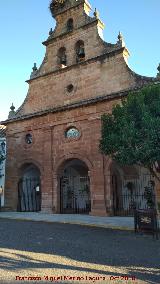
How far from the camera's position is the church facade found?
18.0 metres

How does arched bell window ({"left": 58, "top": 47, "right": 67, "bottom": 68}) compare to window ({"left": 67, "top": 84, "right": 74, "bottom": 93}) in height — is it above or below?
above

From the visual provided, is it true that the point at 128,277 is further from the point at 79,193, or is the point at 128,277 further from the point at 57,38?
the point at 57,38

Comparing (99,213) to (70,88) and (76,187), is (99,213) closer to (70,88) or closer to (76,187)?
(76,187)

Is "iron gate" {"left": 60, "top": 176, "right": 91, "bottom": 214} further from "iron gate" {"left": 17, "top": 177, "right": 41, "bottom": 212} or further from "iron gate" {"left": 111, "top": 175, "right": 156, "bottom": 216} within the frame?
"iron gate" {"left": 111, "top": 175, "right": 156, "bottom": 216}

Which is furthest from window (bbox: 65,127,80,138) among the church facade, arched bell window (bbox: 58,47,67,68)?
arched bell window (bbox: 58,47,67,68)

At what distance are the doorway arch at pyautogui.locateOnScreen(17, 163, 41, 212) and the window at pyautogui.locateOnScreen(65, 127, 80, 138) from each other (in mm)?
4093

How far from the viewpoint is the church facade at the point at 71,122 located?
1803 cm

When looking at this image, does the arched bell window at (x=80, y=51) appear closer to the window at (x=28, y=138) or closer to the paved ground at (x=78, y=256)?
the window at (x=28, y=138)

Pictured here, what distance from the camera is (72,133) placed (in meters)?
19.6

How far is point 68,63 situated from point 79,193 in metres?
9.87

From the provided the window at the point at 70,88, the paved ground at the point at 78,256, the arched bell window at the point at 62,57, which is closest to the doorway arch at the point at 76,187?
the window at the point at 70,88

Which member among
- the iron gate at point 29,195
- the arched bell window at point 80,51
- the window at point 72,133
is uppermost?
the arched bell window at point 80,51

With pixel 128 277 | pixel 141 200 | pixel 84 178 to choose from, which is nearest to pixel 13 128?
pixel 84 178

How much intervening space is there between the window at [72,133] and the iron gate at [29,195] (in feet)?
16.5
